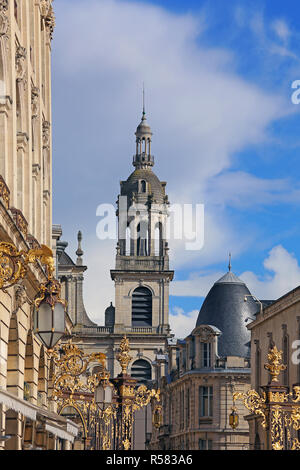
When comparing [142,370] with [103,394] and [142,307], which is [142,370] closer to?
[142,307]

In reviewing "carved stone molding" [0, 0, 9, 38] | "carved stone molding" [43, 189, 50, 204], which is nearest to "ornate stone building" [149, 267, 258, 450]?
"carved stone molding" [43, 189, 50, 204]

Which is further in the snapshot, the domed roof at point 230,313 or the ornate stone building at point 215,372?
the domed roof at point 230,313

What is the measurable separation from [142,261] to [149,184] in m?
8.55

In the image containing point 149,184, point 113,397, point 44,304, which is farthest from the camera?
point 149,184

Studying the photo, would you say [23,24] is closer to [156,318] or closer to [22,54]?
[22,54]

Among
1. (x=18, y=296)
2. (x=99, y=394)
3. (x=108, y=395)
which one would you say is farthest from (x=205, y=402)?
(x=18, y=296)

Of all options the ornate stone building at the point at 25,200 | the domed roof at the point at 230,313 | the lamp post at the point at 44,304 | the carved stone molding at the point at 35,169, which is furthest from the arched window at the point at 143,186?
the lamp post at the point at 44,304

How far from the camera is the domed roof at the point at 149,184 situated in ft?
357

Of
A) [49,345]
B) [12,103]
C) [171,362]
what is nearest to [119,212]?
[171,362]

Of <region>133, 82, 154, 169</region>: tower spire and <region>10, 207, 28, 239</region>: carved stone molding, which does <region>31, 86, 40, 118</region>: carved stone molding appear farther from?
<region>133, 82, 154, 169</region>: tower spire

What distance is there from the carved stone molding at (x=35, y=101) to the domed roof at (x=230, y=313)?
44.2 m

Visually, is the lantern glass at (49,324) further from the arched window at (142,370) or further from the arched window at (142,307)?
the arched window at (142,307)

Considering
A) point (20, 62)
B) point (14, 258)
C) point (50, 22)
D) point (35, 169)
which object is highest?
point (50, 22)

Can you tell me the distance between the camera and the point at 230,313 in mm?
75562
